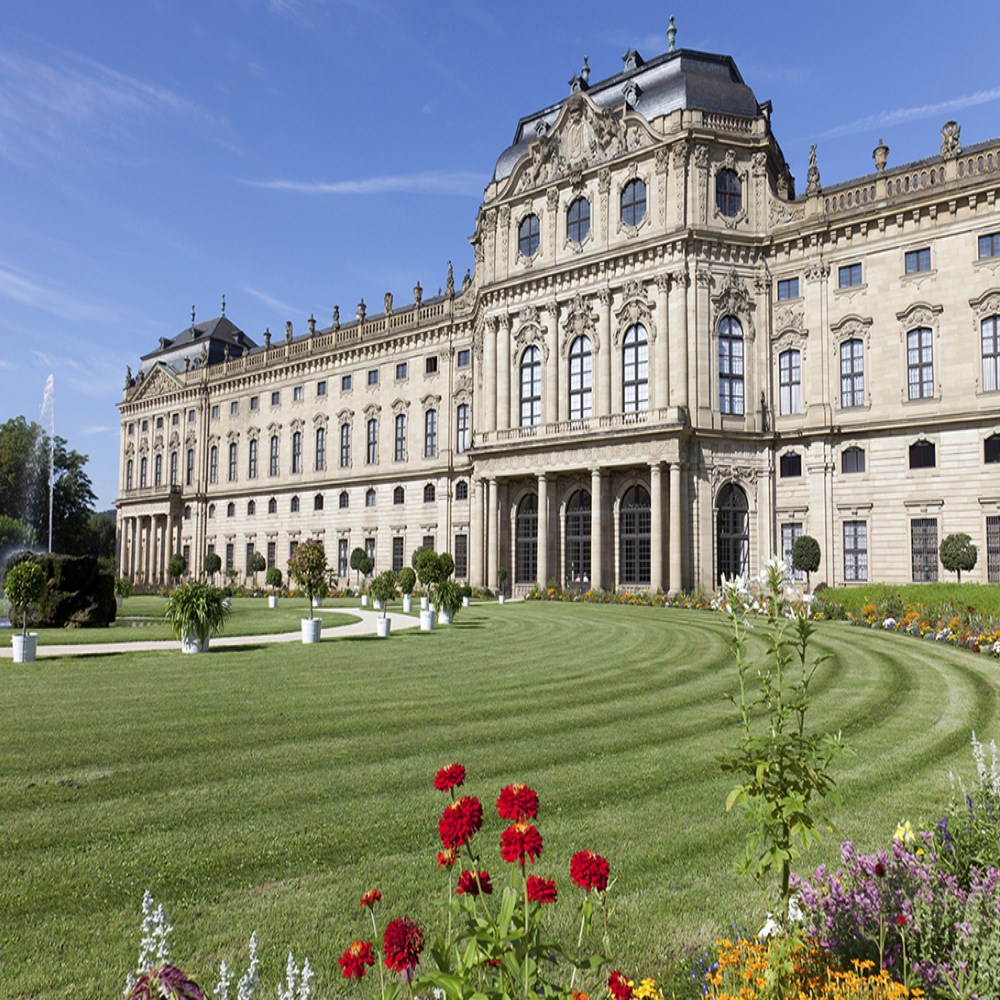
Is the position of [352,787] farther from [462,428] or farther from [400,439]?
[400,439]

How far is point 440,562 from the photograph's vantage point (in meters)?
33.2

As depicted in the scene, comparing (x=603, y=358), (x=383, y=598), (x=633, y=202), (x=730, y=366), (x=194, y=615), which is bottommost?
(x=383, y=598)

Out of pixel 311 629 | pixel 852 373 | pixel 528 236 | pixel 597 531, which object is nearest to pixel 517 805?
pixel 311 629

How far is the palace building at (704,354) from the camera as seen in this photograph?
3334cm

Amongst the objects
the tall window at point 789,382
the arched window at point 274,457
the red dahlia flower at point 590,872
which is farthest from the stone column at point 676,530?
the arched window at point 274,457

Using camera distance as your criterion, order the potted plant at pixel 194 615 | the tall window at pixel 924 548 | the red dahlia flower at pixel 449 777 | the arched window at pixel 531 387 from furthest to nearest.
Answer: the arched window at pixel 531 387 → the tall window at pixel 924 548 → the potted plant at pixel 194 615 → the red dahlia flower at pixel 449 777

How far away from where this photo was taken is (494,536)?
1713 inches

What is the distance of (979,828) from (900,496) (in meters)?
33.6

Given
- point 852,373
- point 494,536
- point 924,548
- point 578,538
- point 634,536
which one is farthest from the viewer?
point 494,536

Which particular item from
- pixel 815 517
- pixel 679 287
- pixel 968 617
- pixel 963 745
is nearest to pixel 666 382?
pixel 679 287

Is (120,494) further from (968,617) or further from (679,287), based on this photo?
(968,617)

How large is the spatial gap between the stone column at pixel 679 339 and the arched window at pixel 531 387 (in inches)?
340

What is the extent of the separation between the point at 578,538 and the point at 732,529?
845 cm

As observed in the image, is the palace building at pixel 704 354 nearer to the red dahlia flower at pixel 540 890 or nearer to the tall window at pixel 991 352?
the tall window at pixel 991 352
